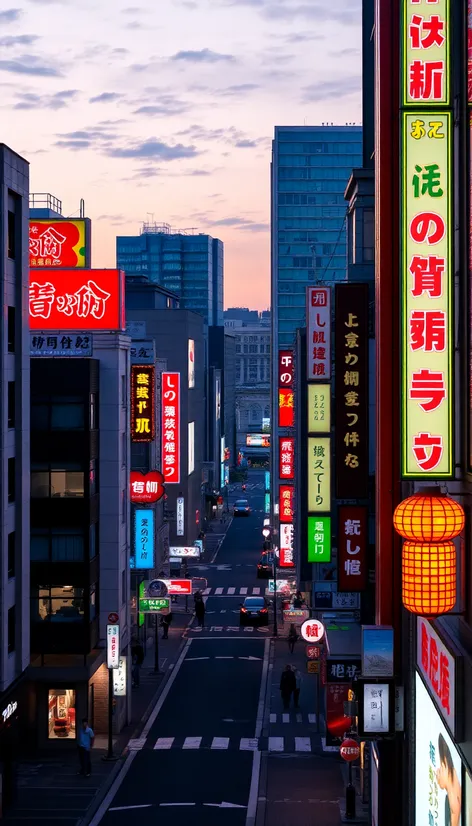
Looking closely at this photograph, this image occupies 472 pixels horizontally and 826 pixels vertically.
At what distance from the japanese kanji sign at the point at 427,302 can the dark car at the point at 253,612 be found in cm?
5778

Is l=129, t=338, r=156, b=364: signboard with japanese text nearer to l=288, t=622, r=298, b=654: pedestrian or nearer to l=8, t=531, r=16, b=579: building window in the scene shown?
l=288, t=622, r=298, b=654: pedestrian

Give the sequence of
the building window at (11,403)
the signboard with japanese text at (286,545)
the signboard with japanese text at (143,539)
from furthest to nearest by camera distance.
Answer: the signboard with japanese text at (286,545)
the signboard with japanese text at (143,539)
the building window at (11,403)

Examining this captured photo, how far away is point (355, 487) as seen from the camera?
3378 cm

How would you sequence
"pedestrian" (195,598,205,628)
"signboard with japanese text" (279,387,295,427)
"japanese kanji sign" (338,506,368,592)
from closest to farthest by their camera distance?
"japanese kanji sign" (338,506,368,592)
"pedestrian" (195,598,205,628)
"signboard with japanese text" (279,387,295,427)

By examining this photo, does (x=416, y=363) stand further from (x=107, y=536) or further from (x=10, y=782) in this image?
(x=107, y=536)

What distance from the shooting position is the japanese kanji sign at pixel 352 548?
118ft

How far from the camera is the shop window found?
46.0 meters

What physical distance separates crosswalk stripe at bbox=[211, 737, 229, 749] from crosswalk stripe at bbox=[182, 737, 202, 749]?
0.56 meters

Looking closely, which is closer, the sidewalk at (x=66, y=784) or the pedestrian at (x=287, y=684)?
the sidewalk at (x=66, y=784)

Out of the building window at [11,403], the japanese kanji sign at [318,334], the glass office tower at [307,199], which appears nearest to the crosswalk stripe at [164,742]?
the building window at [11,403]

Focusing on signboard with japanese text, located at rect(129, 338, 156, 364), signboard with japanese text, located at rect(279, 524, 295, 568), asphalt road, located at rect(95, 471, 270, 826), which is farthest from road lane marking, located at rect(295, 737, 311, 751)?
signboard with japanese text, located at rect(279, 524, 295, 568)

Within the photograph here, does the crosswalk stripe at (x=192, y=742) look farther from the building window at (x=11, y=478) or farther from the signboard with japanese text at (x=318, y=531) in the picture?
the building window at (x=11, y=478)

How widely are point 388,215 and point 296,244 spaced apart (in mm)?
152955

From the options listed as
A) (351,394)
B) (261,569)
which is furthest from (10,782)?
(261,569)
